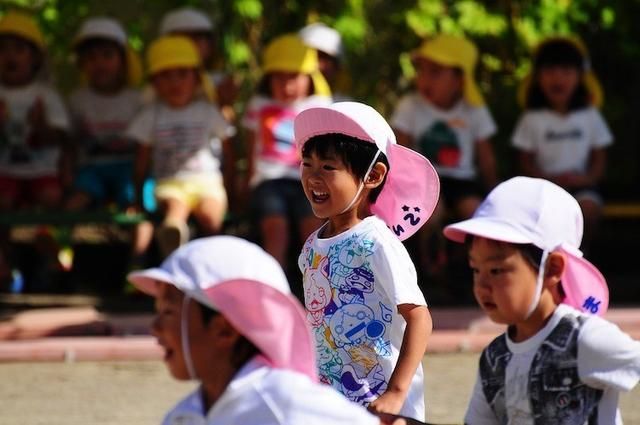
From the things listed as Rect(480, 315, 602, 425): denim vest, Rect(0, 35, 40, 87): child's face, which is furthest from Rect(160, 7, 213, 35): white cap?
Rect(480, 315, 602, 425): denim vest

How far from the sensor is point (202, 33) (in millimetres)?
9328

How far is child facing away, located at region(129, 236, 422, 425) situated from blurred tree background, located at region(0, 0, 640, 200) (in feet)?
22.2

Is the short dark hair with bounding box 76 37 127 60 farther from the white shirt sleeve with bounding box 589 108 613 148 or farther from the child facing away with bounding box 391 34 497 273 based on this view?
the white shirt sleeve with bounding box 589 108 613 148

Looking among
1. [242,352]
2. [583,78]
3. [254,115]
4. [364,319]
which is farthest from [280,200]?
[242,352]

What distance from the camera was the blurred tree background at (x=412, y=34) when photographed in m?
9.93

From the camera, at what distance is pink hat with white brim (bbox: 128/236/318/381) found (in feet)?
9.66

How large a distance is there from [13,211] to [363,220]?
464 centimetres

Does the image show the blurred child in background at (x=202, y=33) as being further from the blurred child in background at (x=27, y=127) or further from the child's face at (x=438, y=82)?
the child's face at (x=438, y=82)

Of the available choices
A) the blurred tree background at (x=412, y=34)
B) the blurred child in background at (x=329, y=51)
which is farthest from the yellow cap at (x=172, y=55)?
the blurred tree background at (x=412, y=34)

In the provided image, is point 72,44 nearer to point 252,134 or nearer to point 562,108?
point 252,134

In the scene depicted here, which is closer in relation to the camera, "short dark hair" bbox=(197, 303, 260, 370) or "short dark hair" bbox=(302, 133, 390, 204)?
"short dark hair" bbox=(197, 303, 260, 370)

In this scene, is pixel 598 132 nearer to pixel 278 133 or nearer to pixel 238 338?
pixel 278 133

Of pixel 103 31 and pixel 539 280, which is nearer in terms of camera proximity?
pixel 539 280

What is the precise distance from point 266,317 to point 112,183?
20.2ft
